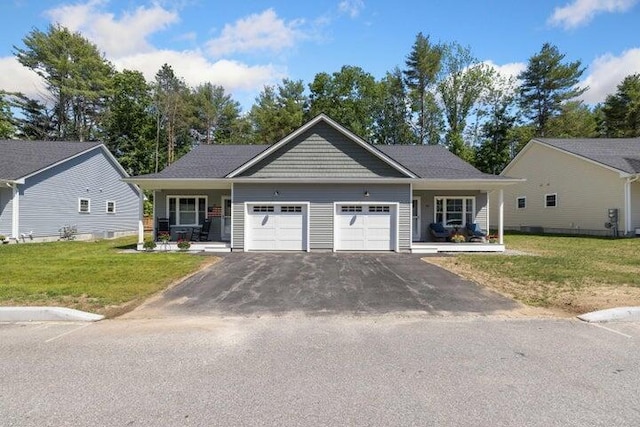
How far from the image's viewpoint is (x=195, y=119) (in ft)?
150

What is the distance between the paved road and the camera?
326 cm

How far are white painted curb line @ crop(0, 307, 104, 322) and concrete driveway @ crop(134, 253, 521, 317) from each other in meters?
0.66

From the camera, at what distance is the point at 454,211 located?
18109 millimetres

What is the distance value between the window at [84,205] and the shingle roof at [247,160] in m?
7.07

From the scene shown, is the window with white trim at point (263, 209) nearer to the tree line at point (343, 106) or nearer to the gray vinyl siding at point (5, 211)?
the gray vinyl siding at point (5, 211)

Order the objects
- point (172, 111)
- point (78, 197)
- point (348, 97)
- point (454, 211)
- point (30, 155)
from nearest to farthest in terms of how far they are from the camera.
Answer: point (454, 211), point (30, 155), point (78, 197), point (172, 111), point (348, 97)

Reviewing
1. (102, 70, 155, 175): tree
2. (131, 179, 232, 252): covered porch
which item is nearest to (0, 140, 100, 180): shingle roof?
(131, 179, 232, 252): covered porch

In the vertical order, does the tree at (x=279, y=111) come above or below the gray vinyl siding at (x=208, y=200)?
above

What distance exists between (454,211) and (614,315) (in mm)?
11945

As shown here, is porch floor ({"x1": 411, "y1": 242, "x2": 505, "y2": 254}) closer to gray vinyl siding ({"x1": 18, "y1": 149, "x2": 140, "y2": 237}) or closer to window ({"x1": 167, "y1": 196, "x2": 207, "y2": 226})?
window ({"x1": 167, "y1": 196, "x2": 207, "y2": 226})

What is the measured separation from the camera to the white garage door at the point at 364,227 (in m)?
15.9

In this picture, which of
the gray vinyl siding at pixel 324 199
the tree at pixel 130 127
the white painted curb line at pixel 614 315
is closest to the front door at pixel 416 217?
the gray vinyl siding at pixel 324 199

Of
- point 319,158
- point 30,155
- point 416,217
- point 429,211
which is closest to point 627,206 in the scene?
point 429,211

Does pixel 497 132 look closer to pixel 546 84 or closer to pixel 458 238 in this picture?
pixel 546 84
